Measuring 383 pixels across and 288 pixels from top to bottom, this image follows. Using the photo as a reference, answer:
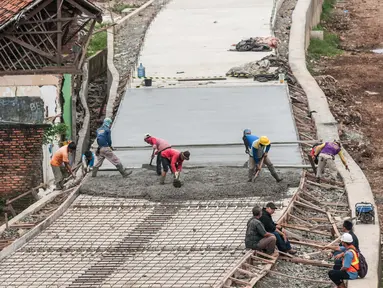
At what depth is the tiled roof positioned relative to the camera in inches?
1062

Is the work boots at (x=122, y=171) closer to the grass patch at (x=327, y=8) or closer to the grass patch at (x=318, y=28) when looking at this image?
the grass patch at (x=318, y=28)

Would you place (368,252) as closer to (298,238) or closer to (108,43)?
(298,238)

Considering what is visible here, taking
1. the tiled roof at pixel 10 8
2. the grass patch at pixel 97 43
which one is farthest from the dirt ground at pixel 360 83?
the tiled roof at pixel 10 8

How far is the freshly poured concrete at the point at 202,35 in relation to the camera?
32.6 meters

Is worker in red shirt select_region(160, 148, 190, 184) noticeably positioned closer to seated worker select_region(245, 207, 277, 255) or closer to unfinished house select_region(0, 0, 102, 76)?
seated worker select_region(245, 207, 277, 255)

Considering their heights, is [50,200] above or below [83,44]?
below

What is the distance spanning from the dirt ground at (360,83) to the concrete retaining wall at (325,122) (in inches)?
37.1

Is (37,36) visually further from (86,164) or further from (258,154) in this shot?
(258,154)

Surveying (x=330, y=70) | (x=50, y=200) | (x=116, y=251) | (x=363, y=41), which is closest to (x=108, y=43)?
(x=330, y=70)

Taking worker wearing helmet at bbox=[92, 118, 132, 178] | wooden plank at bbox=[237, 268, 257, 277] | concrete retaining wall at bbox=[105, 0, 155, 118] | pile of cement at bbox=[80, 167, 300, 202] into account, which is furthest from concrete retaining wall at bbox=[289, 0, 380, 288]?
concrete retaining wall at bbox=[105, 0, 155, 118]

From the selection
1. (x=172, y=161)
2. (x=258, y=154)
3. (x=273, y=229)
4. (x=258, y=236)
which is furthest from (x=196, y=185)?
(x=258, y=236)

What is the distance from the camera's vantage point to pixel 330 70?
38250mm

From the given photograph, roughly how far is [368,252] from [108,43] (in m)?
19.4

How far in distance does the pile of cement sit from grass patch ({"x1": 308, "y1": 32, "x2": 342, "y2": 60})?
16426mm
